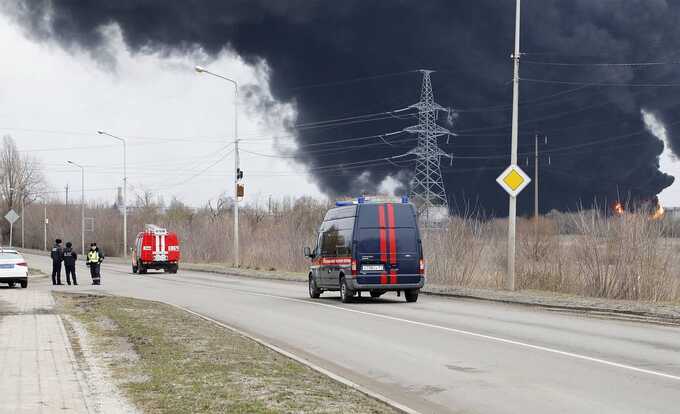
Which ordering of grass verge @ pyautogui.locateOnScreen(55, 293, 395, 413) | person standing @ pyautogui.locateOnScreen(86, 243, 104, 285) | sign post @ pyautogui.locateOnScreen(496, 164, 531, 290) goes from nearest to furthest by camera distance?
grass verge @ pyautogui.locateOnScreen(55, 293, 395, 413) < sign post @ pyautogui.locateOnScreen(496, 164, 531, 290) < person standing @ pyautogui.locateOnScreen(86, 243, 104, 285)

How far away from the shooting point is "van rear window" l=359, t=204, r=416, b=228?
2372cm

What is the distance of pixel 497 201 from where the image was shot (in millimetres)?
86250

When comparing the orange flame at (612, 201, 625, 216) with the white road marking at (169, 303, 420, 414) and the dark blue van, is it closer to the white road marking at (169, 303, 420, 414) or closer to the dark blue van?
the dark blue van

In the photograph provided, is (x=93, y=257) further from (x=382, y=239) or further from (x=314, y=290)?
(x=382, y=239)

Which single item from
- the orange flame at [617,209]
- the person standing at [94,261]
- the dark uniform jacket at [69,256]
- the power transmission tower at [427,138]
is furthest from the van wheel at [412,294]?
the power transmission tower at [427,138]

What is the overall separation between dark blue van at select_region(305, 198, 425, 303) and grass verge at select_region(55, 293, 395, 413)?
6610 mm

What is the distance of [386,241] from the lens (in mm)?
23547

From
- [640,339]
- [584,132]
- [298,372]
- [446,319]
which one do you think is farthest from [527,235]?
[584,132]

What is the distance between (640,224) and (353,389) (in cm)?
1542

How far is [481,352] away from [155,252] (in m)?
40.1

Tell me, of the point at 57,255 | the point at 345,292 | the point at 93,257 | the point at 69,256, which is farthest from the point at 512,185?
the point at 57,255

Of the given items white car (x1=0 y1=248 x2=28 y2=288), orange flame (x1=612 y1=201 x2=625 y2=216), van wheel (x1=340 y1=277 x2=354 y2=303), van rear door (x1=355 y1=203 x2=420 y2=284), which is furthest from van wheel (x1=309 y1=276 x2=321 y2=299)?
white car (x1=0 y1=248 x2=28 y2=288)

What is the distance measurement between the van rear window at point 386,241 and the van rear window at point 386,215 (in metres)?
0.16

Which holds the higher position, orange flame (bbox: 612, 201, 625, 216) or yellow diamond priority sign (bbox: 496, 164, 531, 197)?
yellow diamond priority sign (bbox: 496, 164, 531, 197)
